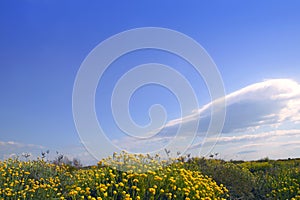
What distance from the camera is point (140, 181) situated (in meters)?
6.04

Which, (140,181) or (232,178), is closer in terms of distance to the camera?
(140,181)

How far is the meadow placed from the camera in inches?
238

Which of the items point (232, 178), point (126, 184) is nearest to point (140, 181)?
point (126, 184)

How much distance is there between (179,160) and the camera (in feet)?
34.9

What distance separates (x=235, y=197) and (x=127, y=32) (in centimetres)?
513

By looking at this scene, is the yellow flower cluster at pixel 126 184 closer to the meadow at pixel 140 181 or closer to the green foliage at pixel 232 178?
the meadow at pixel 140 181

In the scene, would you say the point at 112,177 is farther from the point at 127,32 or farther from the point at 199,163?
the point at 199,163

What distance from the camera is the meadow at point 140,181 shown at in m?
6.05

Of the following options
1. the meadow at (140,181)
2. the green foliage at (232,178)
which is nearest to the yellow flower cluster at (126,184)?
the meadow at (140,181)

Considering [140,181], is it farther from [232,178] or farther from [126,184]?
[232,178]

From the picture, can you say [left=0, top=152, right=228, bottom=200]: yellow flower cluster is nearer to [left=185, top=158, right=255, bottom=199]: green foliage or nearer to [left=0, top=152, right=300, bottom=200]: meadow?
[left=0, top=152, right=300, bottom=200]: meadow

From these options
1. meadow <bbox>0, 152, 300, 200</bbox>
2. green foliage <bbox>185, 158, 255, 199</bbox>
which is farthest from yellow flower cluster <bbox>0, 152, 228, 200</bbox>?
green foliage <bbox>185, 158, 255, 199</bbox>

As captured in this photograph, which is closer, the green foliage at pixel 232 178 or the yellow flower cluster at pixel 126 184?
the yellow flower cluster at pixel 126 184

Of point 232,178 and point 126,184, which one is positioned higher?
point 232,178
